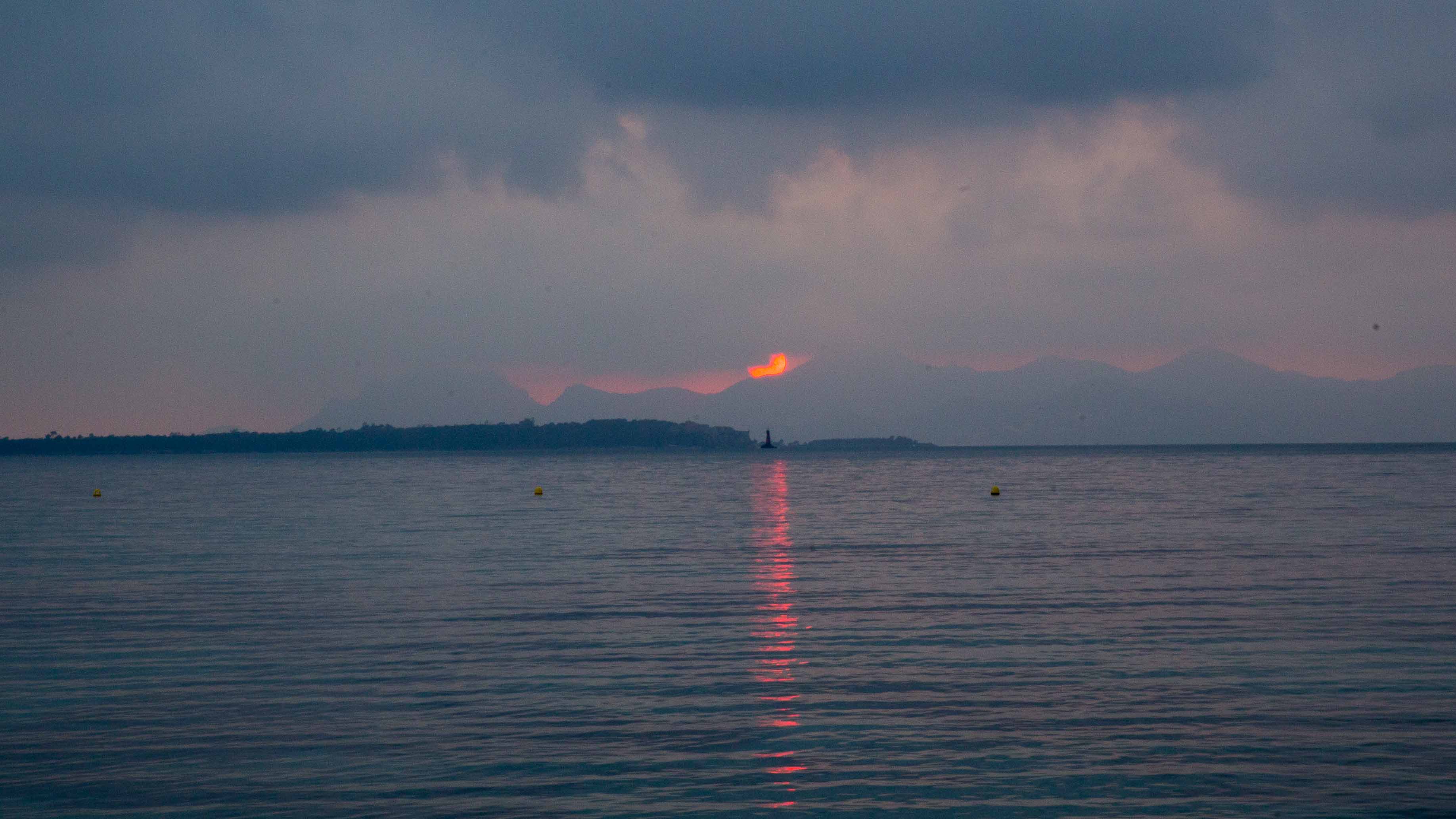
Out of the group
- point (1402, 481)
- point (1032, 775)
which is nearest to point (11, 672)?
point (1032, 775)

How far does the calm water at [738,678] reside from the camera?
1487cm

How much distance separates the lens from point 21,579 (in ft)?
129

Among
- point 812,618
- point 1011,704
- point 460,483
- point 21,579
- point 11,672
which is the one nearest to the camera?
point 1011,704

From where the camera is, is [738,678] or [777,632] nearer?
[738,678]

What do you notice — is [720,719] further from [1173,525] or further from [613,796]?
[1173,525]

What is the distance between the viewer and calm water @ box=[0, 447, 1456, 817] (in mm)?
14867

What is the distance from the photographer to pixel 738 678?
21.3 m

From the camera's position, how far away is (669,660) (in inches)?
914

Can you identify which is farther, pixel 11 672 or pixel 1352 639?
pixel 1352 639

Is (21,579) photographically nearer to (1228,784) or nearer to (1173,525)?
(1228,784)

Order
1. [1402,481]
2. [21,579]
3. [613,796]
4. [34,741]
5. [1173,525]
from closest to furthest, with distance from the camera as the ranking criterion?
1. [613,796]
2. [34,741]
3. [21,579]
4. [1173,525]
5. [1402,481]

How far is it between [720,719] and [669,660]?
498 centimetres

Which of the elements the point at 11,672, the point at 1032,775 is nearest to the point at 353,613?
the point at 11,672

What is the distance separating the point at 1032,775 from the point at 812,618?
13442 mm
